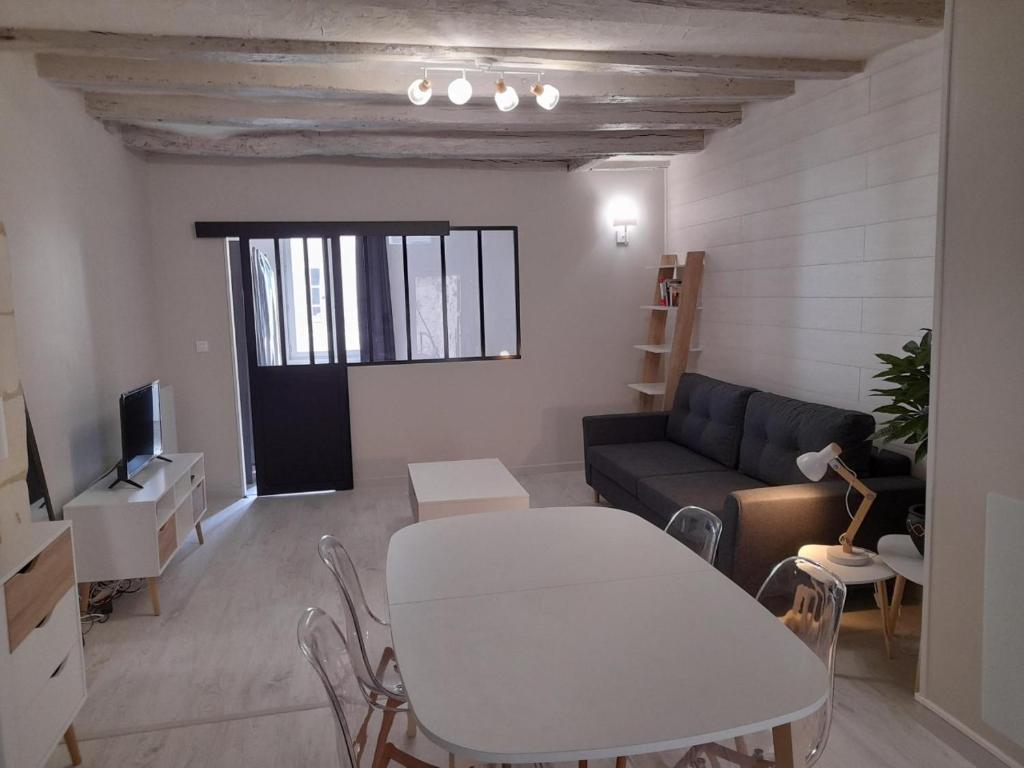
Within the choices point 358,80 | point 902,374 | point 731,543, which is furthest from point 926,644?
point 358,80

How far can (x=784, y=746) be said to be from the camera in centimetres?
165

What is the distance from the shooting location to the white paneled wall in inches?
132

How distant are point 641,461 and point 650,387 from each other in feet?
4.41

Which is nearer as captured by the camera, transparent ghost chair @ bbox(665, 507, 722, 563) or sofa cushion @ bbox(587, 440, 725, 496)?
transparent ghost chair @ bbox(665, 507, 722, 563)

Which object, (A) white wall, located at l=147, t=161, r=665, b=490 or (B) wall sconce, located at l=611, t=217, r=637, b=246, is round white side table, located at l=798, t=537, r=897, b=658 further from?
(B) wall sconce, located at l=611, t=217, r=637, b=246

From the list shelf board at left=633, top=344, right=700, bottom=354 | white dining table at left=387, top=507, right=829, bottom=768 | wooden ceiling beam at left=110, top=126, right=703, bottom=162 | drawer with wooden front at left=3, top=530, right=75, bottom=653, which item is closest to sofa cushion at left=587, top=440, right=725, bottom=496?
shelf board at left=633, top=344, right=700, bottom=354

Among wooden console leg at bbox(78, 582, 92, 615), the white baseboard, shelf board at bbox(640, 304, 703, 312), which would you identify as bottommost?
the white baseboard

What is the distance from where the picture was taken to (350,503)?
5.33 metres

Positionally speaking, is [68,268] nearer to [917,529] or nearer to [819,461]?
[819,461]

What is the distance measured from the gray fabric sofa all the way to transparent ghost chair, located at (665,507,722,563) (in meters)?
0.54

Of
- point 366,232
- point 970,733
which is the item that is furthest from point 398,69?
point 970,733

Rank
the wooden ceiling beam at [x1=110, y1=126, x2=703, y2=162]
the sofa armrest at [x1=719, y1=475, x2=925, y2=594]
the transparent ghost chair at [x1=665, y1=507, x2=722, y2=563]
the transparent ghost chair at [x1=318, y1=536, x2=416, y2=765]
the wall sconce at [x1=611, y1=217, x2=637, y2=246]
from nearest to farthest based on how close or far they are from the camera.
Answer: the transparent ghost chair at [x1=318, y1=536, x2=416, y2=765]
the transparent ghost chair at [x1=665, y1=507, x2=722, y2=563]
the sofa armrest at [x1=719, y1=475, x2=925, y2=594]
the wooden ceiling beam at [x1=110, y1=126, x2=703, y2=162]
the wall sconce at [x1=611, y1=217, x2=637, y2=246]

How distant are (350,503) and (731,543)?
300 centimetres

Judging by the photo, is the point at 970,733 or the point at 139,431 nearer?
the point at 970,733
